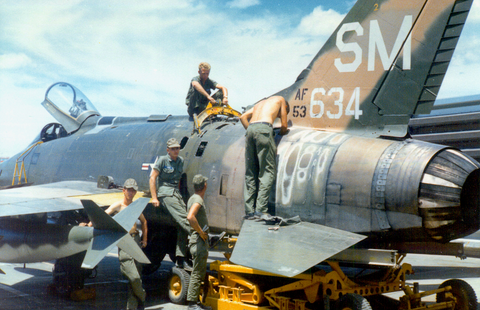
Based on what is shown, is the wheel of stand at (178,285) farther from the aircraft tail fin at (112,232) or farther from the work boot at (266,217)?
the work boot at (266,217)

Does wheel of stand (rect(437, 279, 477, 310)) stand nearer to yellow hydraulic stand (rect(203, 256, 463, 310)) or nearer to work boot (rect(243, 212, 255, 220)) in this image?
yellow hydraulic stand (rect(203, 256, 463, 310))

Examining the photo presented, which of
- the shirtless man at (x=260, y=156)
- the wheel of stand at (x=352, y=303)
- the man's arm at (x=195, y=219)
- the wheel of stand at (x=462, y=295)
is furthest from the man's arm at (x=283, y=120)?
the wheel of stand at (x=462, y=295)

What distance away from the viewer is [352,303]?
501 cm

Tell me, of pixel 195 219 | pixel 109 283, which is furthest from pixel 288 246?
pixel 109 283

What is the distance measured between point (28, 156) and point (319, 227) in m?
8.90

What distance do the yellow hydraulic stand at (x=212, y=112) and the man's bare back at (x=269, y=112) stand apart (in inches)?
59.5

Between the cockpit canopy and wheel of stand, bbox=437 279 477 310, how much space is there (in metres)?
9.31

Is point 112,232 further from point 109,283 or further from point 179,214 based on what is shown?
point 109,283

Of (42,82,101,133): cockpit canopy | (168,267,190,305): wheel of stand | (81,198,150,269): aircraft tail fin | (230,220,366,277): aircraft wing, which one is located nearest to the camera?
(230,220,366,277): aircraft wing

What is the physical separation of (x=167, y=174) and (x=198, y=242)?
1388 millimetres

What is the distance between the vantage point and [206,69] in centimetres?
828

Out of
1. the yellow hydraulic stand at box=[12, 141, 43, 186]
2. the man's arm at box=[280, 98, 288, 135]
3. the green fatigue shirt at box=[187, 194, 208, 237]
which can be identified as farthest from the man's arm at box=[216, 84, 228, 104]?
the yellow hydraulic stand at box=[12, 141, 43, 186]

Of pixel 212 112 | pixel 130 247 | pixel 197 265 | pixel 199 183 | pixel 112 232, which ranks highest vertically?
pixel 212 112

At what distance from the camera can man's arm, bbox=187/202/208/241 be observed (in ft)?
20.0
